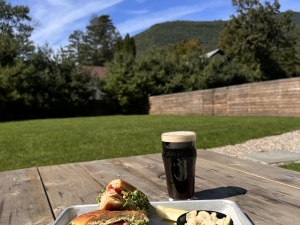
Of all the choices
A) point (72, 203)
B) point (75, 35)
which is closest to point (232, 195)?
point (72, 203)

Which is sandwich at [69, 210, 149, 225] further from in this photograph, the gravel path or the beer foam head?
the gravel path

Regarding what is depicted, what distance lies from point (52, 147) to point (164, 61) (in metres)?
16.2

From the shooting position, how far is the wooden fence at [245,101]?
32.7ft

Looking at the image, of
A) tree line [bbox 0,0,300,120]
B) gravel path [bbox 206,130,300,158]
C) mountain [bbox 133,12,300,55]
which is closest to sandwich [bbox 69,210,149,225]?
gravel path [bbox 206,130,300,158]

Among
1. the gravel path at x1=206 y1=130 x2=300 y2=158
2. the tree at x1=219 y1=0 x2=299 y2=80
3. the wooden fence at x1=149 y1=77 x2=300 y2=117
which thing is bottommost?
the gravel path at x1=206 y1=130 x2=300 y2=158

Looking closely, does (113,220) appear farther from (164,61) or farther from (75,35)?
(75,35)

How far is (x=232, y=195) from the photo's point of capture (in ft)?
3.69

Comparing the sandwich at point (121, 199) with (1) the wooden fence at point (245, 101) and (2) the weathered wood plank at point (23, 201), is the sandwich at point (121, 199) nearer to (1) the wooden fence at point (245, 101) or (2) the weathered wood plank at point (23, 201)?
(2) the weathered wood plank at point (23, 201)

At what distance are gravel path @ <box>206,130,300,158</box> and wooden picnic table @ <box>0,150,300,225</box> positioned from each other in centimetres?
327

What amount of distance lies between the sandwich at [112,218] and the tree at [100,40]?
2034 inches

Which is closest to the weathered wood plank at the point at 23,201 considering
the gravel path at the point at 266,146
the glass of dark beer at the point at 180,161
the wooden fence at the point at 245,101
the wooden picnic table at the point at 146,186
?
the wooden picnic table at the point at 146,186

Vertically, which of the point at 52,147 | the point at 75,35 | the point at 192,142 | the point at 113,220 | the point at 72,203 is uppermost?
the point at 75,35

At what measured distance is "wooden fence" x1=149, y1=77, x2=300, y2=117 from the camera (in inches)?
393

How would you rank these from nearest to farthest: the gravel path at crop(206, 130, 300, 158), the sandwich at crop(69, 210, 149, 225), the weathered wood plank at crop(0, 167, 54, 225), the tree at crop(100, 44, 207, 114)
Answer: the sandwich at crop(69, 210, 149, 225)
the weathered wood plank at crop(0, 167, 54, 225)
the gravel path at crop(206, 130, 300, 158)
the tree at crop(100, 44, 207, 114)
